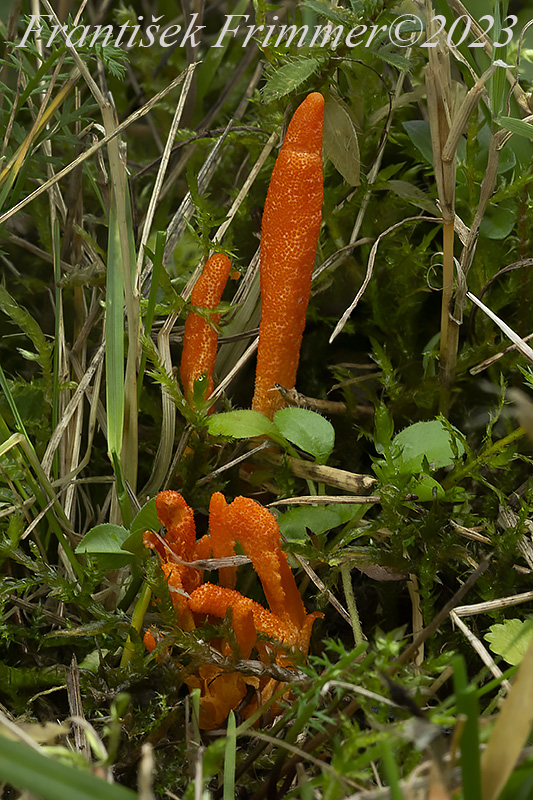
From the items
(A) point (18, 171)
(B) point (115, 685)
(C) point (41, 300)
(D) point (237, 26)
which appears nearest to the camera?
(B) point (115, 685)

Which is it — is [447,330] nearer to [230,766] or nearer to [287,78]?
[287,78]

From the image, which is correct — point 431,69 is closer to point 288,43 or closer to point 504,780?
point 288,43

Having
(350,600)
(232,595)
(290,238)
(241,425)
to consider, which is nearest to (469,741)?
(232,595)

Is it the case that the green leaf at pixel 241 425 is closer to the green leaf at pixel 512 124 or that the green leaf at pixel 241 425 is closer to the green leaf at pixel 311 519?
the green leaf at pixel 311 519

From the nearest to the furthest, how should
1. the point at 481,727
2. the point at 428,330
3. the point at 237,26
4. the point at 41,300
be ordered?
the point at 481,727, the point at 428,330, the point at 41,300, the point at 237,26

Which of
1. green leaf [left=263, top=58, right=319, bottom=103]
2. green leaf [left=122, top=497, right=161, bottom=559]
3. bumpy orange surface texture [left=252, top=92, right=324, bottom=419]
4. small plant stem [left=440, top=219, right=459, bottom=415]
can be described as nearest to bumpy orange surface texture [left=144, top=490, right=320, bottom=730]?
green leaf [left=122, top=497, right=161, bottom=559]

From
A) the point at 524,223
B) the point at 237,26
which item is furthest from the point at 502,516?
the point at 237,26
